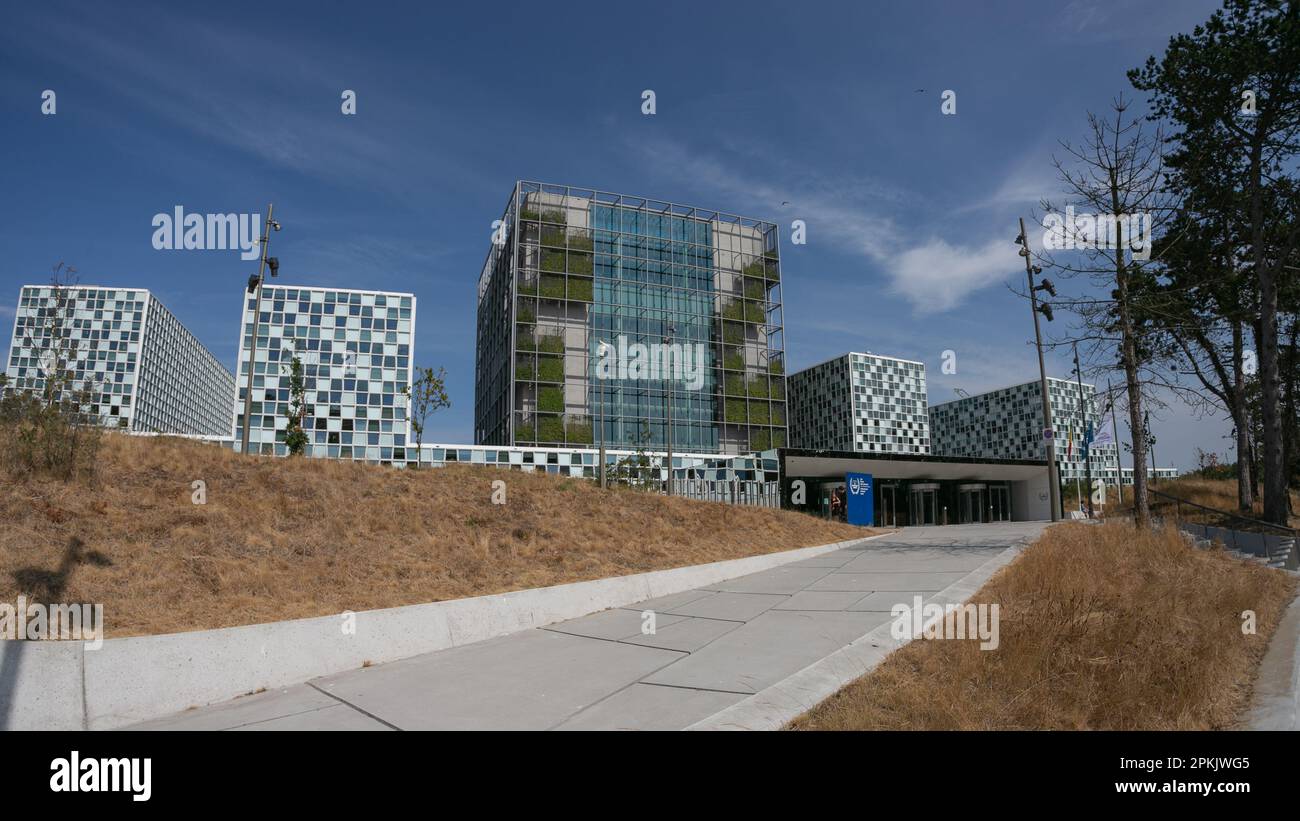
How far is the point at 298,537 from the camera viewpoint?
35.1 feet

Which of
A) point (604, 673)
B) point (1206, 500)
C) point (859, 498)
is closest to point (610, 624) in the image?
point (604, 673)

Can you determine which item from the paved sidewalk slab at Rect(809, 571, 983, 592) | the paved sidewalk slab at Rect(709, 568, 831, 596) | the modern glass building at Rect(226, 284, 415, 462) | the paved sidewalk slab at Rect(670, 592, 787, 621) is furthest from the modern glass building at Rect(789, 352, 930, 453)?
the paved sidewalk slab at Rect(670, 592, 787, 621)

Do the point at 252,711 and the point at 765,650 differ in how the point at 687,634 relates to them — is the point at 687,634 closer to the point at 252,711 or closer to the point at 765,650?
the point at 765,650

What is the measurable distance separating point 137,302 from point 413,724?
443ft

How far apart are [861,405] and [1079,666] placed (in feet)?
368

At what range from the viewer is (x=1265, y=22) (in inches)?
709

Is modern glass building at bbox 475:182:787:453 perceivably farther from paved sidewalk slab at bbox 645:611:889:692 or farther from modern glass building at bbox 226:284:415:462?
paved sidewalk slab at bbox 645:611:889:692

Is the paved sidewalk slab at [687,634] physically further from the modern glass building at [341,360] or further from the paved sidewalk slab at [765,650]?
the modern glass building at [341,360]

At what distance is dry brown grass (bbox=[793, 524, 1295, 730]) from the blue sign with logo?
2361 cm

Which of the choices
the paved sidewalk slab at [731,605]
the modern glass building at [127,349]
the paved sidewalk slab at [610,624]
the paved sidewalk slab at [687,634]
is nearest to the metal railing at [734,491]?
the paved sidewalk slab at [731,605]

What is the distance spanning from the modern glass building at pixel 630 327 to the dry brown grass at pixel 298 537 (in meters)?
40.6
